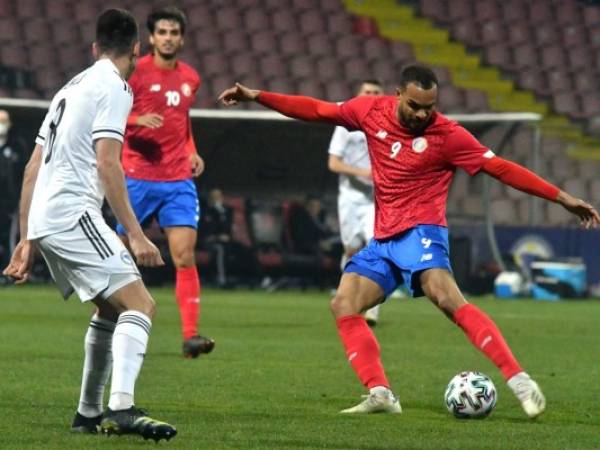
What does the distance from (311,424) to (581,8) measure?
851 inches

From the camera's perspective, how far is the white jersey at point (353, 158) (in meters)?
13.9

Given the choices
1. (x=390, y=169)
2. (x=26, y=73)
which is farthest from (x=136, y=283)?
(x=26, y=73)

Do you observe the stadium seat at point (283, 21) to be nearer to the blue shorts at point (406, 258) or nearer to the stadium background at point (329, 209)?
the stadium background at point (329, 209)

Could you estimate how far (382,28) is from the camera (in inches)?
1030

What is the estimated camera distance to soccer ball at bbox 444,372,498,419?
7.28m

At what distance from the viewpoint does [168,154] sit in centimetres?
1083

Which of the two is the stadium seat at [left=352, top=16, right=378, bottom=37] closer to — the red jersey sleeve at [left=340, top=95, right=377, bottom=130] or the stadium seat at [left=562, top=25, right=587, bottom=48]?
the stadium seat at [left=562, top=25, right=587, bottom=48]

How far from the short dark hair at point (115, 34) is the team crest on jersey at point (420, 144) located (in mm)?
2024

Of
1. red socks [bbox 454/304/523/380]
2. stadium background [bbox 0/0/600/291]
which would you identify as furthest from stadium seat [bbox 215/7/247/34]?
red socks [bbox 454/304/523/380]

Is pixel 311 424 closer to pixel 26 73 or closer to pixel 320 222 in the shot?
pixel 320 222

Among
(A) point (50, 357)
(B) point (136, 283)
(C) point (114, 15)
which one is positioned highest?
(C) point (114, 15)

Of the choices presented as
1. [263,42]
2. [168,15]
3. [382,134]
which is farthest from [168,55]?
[263,42]

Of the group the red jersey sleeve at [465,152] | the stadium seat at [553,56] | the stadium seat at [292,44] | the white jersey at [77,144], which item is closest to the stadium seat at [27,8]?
the stadium seat at [292,44]

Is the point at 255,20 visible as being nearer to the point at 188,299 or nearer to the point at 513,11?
the point at 513,11
